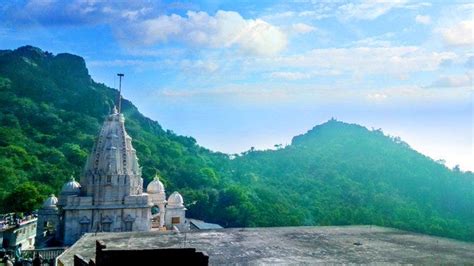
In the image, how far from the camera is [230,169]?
10081 centimetres

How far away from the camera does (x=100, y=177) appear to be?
34969 mm

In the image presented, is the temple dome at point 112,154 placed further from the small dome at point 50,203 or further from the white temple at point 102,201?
the small dome at point 50,203

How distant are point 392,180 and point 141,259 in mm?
84905

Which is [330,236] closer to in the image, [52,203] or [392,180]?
[52,203]

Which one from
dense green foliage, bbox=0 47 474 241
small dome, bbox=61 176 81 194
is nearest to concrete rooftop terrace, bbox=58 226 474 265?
A: small dome, bbox=61 176 81 194

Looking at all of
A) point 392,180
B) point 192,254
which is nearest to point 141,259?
point 192,254

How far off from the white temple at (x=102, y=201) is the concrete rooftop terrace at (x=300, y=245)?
22.9ft

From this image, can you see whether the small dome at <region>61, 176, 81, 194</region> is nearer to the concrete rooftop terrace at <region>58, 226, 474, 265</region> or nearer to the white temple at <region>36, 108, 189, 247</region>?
the white temple at <region>36, 108, 189, 247</region>

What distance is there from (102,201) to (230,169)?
6673 centimetres

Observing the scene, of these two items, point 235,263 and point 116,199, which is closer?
point 235,263

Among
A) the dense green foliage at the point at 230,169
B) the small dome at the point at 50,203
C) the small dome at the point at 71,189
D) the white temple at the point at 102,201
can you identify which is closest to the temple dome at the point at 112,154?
the white temple at the point at 102,201

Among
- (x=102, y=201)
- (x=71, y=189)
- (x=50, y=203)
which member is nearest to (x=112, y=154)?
(x=102, y=201)

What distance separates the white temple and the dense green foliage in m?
9.78

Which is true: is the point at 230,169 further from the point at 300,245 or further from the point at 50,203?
the point at 300,245
